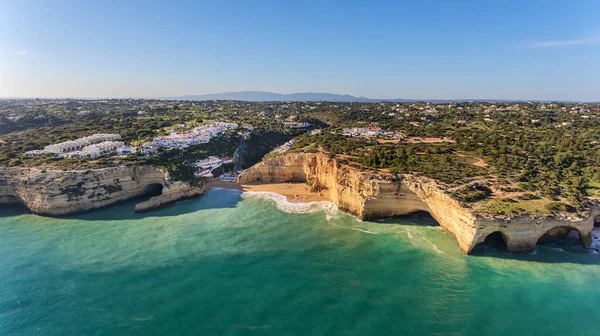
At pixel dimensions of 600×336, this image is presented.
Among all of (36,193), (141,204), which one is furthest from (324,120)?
(36,193)

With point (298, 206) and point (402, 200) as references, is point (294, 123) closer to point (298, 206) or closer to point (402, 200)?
point (298, 206)

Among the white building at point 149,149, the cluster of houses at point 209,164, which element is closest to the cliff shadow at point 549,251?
the cluster of houses at point 209,164

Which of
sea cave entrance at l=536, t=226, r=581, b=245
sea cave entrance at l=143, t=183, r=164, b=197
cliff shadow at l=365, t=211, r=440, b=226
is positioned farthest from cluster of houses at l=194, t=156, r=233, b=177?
sea cave entrance at l=536, t=226, r=581, b=245

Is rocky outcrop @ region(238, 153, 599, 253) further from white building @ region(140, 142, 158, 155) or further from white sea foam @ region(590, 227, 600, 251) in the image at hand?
white building @ region(140, 142, 158, 155)

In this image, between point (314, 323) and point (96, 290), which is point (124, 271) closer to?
point (96, 290)

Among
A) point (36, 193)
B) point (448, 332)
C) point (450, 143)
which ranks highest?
point (450, 143)

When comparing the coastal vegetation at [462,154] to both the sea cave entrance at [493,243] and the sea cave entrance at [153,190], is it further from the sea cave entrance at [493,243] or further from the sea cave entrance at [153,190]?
the sea cave entrance at [493,243]
